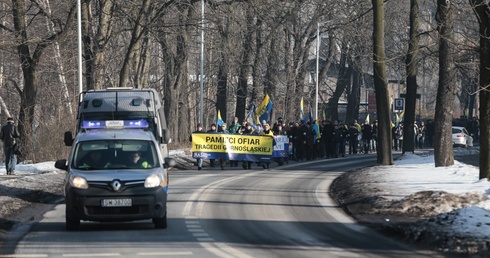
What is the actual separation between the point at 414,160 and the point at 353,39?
20.1 meters

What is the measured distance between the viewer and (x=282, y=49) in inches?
→ 2559

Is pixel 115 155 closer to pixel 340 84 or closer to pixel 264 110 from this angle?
pixel 264 110

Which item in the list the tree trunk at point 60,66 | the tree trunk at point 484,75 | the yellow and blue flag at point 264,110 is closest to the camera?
the tree trunk at point 484,75

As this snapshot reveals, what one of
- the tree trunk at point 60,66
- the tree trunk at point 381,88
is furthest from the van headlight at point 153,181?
the tree trunk at point 60,66

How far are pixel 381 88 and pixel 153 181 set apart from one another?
55.7ft

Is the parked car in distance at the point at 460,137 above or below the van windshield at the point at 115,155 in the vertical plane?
below

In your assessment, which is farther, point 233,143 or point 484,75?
point 233,143

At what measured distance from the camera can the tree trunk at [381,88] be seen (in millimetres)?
31969

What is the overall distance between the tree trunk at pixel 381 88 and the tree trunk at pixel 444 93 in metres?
2.83

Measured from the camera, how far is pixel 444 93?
29.4 meters

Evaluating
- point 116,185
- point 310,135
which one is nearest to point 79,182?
point 116,185

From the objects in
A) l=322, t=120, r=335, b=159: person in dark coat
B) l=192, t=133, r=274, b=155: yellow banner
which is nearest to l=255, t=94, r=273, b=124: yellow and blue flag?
l=322, t=120, r=335, b=159: person in dark coat

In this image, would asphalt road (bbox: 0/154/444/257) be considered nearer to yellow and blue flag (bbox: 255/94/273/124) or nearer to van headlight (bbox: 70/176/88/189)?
van headlight (bbox: 70/176/88/189)

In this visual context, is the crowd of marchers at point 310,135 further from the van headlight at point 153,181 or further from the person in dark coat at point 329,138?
the van headlight at point 153,181
